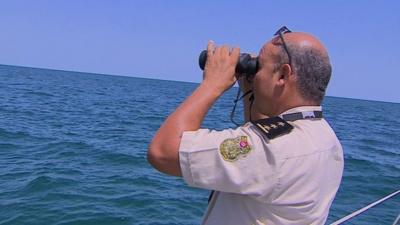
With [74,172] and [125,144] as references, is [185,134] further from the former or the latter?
[125,144]

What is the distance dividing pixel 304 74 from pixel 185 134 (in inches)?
19.6

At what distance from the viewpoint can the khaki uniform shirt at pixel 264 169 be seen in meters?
1.58

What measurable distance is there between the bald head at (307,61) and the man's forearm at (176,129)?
298 millimetres

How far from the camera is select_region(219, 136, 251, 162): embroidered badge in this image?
1.57m

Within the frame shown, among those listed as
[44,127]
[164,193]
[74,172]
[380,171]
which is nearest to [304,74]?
[164,193]

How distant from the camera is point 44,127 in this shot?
14141 mm

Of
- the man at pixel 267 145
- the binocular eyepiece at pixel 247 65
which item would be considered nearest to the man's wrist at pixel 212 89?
the man at pixel 267 145

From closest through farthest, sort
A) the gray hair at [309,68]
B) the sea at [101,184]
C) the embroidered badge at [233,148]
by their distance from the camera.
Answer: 1. the embroidered badge at [233,148]
2. the gray hair at [309,68]
3. the sea at [101,184]

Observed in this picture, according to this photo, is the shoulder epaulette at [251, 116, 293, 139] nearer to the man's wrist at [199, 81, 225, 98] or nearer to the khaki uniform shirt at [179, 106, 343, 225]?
the khaki uniform shirt at [179, 106, 343, 225]

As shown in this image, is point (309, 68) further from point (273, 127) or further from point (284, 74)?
point (273, 127)

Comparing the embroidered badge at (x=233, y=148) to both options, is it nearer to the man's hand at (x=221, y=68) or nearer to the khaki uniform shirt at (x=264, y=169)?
the khaki uniform shirt at (x=264, y=169)

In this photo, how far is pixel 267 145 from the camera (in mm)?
1576

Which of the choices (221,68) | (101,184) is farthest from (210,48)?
(101,184)

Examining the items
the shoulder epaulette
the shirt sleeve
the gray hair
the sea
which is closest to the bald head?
the gray hair
